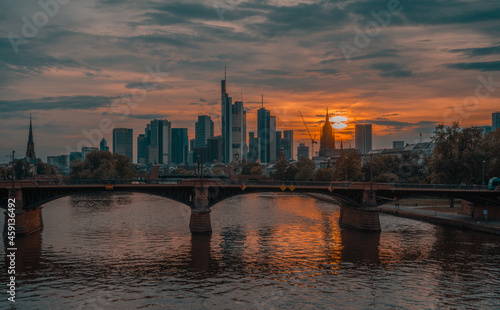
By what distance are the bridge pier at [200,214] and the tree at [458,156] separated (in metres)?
59.8

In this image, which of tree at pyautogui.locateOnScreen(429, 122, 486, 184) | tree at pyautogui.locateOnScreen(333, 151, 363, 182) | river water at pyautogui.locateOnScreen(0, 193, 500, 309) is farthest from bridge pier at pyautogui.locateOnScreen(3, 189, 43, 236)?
tree at pyautogui.locateOnScreen(333, 151, 363, 182)

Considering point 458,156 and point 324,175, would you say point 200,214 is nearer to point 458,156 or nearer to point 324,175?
point 458,156

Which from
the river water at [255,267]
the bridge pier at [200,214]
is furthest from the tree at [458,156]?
the bridge pier at [200,214]

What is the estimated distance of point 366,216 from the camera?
283 feet

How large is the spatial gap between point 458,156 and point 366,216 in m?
38.1

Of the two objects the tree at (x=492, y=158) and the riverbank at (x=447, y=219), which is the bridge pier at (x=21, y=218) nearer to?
the riverbank at (x=447, y=219)

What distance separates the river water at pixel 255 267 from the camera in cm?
4431

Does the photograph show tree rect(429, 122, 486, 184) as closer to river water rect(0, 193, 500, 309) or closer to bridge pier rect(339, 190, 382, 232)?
river water rect(0, 193, 500, 309)

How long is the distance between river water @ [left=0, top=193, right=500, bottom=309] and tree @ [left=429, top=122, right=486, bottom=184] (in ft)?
81.4

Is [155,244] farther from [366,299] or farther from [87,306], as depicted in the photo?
[366,299]

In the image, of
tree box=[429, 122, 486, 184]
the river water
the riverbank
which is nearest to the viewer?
the river water

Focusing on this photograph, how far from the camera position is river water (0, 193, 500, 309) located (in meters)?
44.3

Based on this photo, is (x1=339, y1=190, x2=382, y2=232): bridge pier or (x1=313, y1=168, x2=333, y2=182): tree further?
(x1=313, y1=168, x2=333, y2=182): tree

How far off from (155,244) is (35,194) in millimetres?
28203
